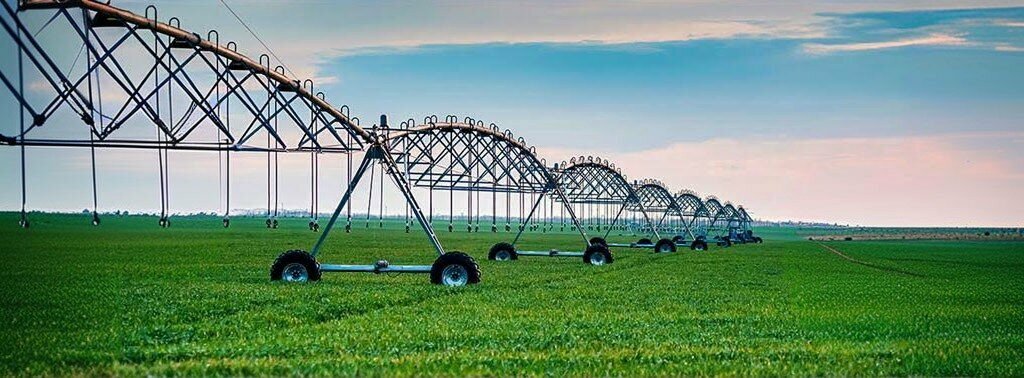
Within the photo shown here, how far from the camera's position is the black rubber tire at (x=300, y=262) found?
3378 cm

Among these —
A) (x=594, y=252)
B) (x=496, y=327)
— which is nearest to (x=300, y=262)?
(x=496, y=327)

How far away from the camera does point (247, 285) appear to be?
3253cm

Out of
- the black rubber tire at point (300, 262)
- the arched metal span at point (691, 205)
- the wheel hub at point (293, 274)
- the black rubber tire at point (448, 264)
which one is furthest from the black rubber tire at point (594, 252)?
the arched metal span at point (691, 205)

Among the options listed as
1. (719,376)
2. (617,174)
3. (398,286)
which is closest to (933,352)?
(719,376)

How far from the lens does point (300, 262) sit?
112 ft

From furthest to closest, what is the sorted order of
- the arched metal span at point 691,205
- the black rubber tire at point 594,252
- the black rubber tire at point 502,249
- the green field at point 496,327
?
1. the arched metal span at point 691,205
2. the black rubber tire at point 502,249
3. the black rubber tire at point 594,252
4. the green field at point 496,327

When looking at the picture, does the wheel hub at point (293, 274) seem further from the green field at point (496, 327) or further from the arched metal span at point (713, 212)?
the arched metal span at point (713, 212)

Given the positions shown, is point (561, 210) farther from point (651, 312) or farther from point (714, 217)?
point (714, 217)

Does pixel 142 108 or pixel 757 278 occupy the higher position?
pixel 142 108

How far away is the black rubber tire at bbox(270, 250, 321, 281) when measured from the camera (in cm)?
3378

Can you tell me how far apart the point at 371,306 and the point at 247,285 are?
23.4 ft

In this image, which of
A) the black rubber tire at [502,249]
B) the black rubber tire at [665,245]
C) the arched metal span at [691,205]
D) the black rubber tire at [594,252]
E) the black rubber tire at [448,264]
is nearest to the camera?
the black rubber tire at [448,264]

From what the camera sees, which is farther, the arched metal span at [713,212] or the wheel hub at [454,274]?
the arched metal span at [713,212]

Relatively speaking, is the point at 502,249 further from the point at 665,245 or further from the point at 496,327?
the point at 496,327
